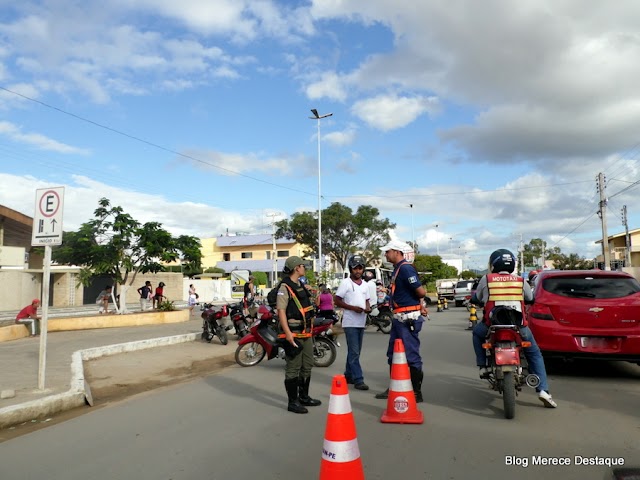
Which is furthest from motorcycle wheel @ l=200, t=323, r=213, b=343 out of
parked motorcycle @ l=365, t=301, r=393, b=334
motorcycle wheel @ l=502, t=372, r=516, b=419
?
motorcycle wheel @ l=502, t=372, r=516, b=419

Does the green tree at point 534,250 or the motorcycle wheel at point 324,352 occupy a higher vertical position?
the green tree at point 534,250

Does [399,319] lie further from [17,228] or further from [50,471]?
[17,228]

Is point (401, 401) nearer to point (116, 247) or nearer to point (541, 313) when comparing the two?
point (541, 313)

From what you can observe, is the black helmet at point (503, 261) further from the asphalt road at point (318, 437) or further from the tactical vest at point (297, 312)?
the tactical vest at point (297, 312)

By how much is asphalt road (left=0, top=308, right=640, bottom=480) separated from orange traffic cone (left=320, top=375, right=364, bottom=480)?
1.83 feet

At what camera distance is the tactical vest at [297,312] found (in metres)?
5.92

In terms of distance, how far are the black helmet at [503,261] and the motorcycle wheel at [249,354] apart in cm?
546

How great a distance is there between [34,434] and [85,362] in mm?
5420

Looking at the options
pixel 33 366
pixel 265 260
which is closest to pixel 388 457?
pixel 33 366

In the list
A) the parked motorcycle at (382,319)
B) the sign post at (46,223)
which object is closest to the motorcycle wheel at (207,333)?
the parked motorcycle at (382,319)

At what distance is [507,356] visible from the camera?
5.31 m

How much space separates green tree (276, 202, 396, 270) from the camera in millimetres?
41938

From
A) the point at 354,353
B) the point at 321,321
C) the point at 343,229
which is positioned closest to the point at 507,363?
the point at 354,353

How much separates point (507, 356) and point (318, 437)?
6.70ft
